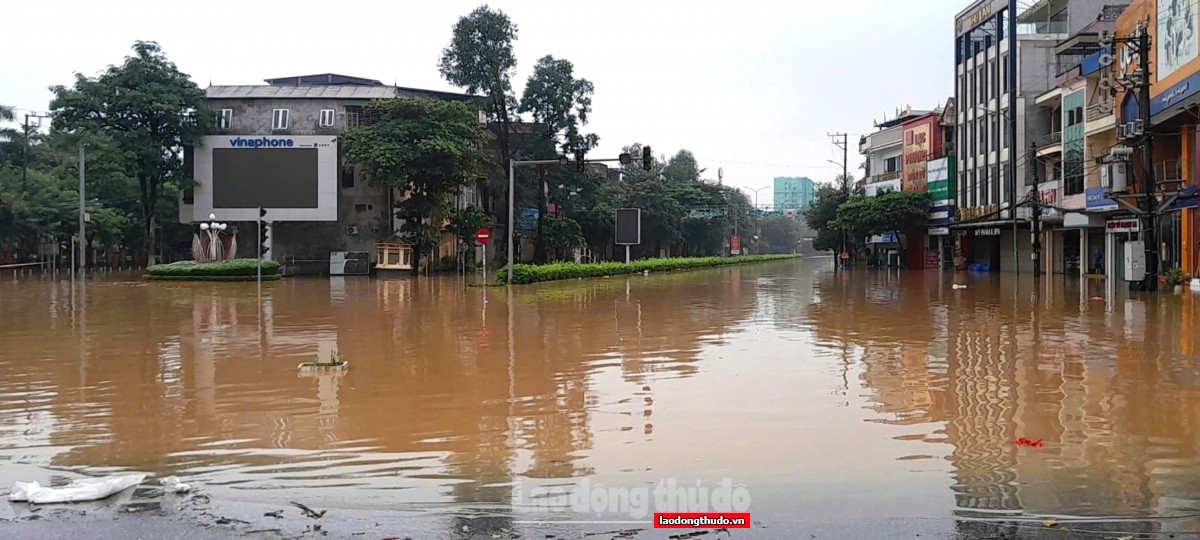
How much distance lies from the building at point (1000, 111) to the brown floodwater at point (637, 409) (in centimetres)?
3253

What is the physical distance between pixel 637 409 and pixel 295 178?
4160 cm

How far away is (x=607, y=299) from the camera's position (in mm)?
26750

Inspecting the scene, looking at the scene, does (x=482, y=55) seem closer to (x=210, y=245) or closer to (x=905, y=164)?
(x=210, y=245)

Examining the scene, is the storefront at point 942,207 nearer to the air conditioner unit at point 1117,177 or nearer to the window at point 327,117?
the air conditioner unit at point 1117,177

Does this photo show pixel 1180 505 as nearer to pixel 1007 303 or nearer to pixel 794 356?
pixel 794 356

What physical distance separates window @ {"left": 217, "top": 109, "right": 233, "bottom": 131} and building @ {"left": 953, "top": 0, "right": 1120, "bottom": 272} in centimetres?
3922

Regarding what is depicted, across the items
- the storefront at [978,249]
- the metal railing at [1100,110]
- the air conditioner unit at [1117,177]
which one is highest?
the metal railing at [1100,110]

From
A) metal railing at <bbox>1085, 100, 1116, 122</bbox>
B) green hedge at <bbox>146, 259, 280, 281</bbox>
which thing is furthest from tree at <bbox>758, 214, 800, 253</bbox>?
green hedge at <bbox>146, 259, 280, 281</bbox>

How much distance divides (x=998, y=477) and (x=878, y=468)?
763 mm

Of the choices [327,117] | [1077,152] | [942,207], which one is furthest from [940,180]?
[327,117]

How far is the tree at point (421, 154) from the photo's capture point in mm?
43125

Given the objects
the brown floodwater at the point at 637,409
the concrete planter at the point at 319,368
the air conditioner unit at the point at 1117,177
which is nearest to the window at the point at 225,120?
the brown floodwater at the point at 637,409

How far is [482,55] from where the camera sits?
51.2 metres

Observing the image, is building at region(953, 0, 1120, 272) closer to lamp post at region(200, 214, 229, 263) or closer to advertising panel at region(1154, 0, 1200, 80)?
advertising panel at region(1154, 0, 1200, 80)
